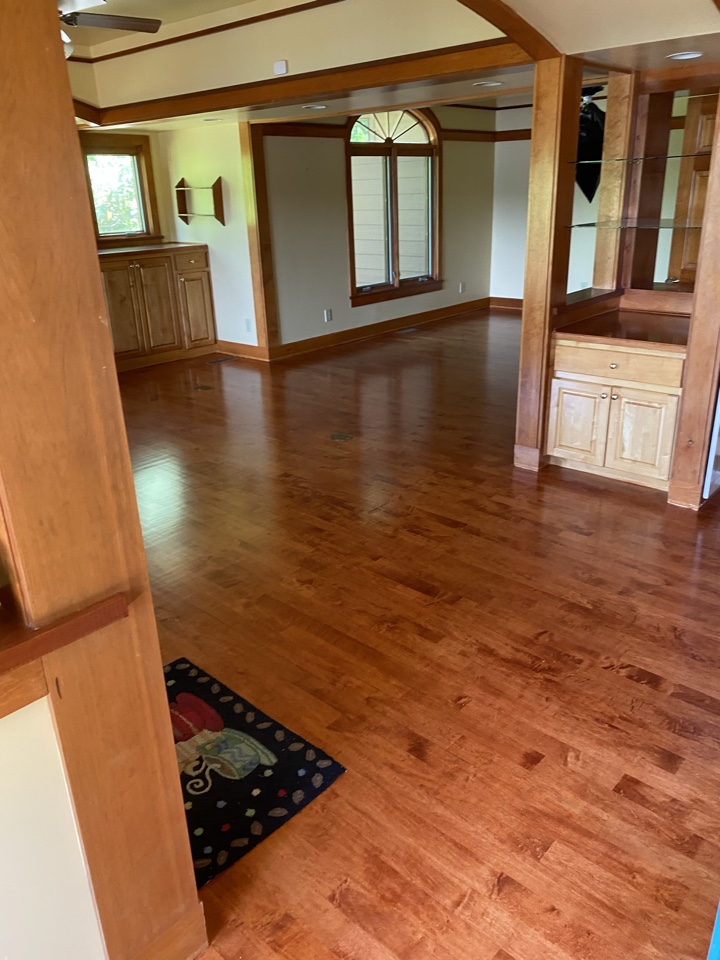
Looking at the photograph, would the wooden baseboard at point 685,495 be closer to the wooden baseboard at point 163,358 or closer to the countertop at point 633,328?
the countertop at point 633,328

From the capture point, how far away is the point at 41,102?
103 cm

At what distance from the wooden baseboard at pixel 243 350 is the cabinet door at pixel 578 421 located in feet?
11.8

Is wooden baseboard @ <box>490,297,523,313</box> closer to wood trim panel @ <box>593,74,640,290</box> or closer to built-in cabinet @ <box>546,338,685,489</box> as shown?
wood trim panel @ <box>593,74,640,290</box>

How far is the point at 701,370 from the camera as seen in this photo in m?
3.47

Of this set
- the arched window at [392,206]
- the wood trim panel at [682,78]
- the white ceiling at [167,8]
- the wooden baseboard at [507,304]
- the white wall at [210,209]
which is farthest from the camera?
the wooden baseboard at [507,304]

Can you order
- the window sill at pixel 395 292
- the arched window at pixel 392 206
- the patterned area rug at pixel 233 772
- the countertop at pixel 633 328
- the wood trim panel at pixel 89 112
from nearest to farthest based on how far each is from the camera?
the patterned area rug at pixel 233 772
the countertop at pixel 633 328
the wood trim panel at pixel 89 112
the arched window at pixel 392 206
the window sill at pixel 395 292

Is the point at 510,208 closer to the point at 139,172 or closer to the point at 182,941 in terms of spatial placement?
the point at 139,172

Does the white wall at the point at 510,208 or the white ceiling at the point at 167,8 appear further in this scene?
the white wall at the point at 510,208

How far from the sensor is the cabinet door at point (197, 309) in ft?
23.4

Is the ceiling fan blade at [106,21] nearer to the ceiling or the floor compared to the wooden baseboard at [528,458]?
nearer to the ceiling

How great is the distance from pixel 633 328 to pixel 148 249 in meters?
4.75

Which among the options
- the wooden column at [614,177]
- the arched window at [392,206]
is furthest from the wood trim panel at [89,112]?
the wooden column at [614,177]

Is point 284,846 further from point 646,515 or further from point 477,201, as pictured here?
point 477,201

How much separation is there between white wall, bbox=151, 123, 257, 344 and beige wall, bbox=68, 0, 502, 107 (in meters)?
1.08
